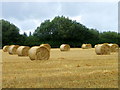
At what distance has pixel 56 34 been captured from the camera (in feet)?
215

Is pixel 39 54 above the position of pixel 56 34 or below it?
below

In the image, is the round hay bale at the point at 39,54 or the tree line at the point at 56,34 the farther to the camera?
the tree line at the point at 56,34

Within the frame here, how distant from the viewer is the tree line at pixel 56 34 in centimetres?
5923

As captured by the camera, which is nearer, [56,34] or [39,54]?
[39,54]

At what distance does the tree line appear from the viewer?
59.2 metres

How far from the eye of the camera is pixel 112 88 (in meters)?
6.96

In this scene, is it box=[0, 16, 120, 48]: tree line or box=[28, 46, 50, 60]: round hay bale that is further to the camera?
box=[0, 16, 120, 48]: tree line

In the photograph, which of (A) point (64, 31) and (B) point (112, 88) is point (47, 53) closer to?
(B) point (112, 88)

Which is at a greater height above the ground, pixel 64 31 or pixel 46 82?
pixel 64 31

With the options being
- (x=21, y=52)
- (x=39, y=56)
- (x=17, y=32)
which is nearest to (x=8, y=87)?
(x=39, y=56)

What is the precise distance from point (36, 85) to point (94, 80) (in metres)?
1.83

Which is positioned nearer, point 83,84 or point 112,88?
point 112,88

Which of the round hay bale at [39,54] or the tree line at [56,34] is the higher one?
the tree line at [56,34]

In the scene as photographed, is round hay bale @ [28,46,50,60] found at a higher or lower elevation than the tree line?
lower
